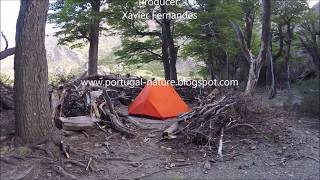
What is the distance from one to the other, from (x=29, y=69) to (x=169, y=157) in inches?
111

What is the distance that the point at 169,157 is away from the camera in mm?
7773

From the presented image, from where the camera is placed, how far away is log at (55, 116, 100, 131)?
7.79m

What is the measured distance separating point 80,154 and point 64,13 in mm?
16251

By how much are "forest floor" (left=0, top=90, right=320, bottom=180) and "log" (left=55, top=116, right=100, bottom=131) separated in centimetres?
15

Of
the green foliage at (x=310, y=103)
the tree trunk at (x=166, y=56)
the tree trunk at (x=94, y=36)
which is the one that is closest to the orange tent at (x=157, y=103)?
the green foliage at (x=310, y=103)

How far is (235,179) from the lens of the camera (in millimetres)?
6836

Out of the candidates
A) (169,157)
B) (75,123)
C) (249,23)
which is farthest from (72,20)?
(169,157)

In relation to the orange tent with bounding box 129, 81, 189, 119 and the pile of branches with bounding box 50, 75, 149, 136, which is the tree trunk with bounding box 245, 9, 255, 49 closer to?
the orange tent with bounding box 129, 81, 189, 119

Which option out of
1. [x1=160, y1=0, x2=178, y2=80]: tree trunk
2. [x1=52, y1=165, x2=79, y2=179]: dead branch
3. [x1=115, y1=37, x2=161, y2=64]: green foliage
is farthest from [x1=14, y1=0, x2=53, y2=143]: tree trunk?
[x1=115, y1=37, x2=161, y2=64]: green foliage

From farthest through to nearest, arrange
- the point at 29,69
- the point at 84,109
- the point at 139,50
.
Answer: the point at 139,50 < the point at 84,109 < the point at 29,69

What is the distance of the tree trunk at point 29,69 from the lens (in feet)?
21.4

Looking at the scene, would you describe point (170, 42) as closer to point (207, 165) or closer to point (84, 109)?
point (84, 109)

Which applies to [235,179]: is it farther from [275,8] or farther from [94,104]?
[275,8]

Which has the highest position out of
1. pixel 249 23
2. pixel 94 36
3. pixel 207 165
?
pixel 249 23
